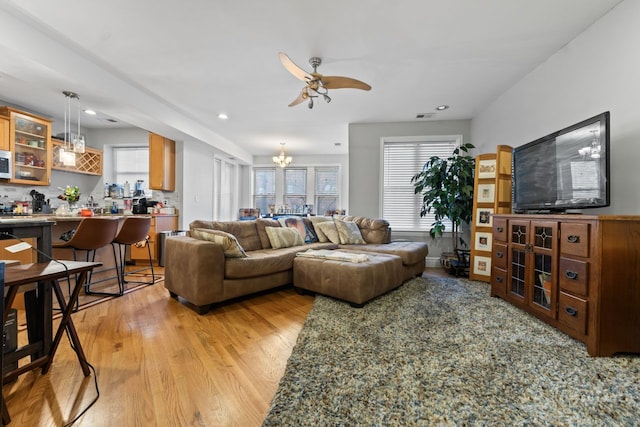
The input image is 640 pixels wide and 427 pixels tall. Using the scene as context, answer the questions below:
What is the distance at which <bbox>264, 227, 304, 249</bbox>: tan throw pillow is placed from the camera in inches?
137

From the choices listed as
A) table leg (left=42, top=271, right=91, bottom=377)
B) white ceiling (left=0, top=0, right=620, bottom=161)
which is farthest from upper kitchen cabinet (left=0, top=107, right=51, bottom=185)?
table leg (left=42, top=271, right=91, bottom=377)

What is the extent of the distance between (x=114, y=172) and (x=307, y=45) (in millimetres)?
5239

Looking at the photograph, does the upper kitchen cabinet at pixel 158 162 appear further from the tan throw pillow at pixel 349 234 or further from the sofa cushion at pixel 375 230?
the sofa cushion at pixel 375 230

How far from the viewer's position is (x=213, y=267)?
238 centimetres

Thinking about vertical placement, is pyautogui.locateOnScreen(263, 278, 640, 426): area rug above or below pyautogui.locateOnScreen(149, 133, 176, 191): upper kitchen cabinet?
below

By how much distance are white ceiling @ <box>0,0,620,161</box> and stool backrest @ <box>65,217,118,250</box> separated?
144 centimetres

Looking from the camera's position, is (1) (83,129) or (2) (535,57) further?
(1) (83,129)

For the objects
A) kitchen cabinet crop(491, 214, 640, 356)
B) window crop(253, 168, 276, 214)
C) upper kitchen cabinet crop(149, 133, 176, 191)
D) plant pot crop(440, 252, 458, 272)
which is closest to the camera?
kitchen cabinet crop(491, 214, 640, 356)

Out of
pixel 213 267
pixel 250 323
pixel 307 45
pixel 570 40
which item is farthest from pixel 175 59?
pixel 570 40

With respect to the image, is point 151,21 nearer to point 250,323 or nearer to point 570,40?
point 250,323

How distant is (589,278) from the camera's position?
1703mm

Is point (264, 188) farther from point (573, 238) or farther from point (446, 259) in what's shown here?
point (573, 238)

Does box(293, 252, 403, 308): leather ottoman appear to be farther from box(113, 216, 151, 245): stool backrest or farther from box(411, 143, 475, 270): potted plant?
box(113, 216, 151, 245): stool backrest

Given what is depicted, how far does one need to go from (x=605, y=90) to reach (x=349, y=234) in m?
2.97
